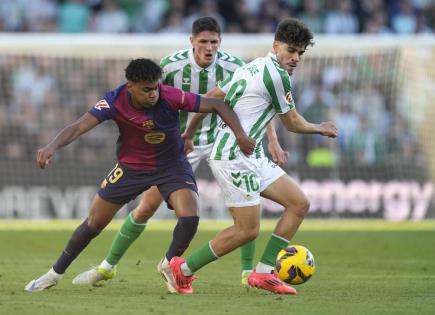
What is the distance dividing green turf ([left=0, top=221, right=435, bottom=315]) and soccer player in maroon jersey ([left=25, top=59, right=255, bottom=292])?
0.57 m

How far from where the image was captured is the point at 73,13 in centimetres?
2259

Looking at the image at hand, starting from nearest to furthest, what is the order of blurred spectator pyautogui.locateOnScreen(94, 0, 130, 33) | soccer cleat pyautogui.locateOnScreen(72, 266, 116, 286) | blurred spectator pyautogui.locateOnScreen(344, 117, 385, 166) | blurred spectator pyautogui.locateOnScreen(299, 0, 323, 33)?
soccer cleat pyautogui.locateOnScreen(72, 266, 116, 286) < blurred spectator pyautogui.locateOnScreen(344, 117, 385, 166) < blurred spectator pyautogui.locateOnScreen(94, 0, 130, 33) < blurred spectator pyautogui.locateOnScreen(299, 0, 323, 33)

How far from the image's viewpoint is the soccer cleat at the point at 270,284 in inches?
363

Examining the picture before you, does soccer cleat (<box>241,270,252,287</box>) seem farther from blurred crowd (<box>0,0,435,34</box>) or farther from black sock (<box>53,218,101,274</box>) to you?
blurred crowd (<box>0,0,435,34</box>)

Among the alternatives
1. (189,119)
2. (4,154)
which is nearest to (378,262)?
(189,119)

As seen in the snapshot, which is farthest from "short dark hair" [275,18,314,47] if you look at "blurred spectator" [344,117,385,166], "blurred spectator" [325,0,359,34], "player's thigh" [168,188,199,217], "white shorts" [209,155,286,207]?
"blurred spectator" [325,0,359,34]

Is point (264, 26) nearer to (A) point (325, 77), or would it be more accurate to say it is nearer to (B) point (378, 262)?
(A) point (325, 77)

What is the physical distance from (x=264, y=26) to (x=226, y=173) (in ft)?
47.9

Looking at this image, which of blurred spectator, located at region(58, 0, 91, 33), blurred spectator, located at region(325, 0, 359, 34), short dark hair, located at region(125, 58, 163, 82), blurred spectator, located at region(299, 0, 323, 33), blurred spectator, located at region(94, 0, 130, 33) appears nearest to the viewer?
short dark hair, located at region(125, 58, 163, 82)

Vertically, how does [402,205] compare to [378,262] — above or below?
below

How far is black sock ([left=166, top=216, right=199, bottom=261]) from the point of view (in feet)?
29.9

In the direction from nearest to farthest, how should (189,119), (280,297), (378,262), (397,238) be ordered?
(280,297) < (189,119) < (378,262) < (397,238)

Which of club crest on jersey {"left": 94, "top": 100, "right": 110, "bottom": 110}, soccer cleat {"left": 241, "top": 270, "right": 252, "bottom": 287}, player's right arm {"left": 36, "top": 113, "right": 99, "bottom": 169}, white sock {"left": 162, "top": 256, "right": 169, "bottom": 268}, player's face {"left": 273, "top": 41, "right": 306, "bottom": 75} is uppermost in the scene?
player's face {"left": 273, "top": 41, "right": 306, "bottom": 75}

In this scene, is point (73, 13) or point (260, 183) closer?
point (260, 183)
